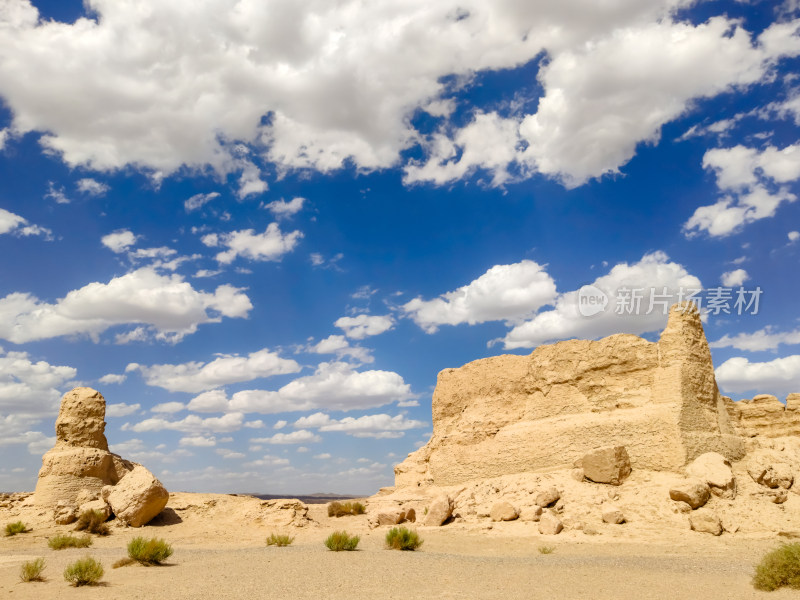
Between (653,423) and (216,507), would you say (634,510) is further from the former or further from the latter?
(216,507)

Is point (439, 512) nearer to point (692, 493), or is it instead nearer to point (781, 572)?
point (692, 493)

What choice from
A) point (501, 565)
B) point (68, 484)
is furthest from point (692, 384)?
point (68, 484)

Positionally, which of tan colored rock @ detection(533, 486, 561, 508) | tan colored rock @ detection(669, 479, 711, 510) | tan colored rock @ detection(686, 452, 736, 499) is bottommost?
tan colored rock @ detection(533, 486, 561, 508)

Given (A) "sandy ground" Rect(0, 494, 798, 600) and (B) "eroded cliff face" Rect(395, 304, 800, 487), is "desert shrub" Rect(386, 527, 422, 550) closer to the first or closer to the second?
(A) "sandy ground" Rect(0, 494, 798, 600)

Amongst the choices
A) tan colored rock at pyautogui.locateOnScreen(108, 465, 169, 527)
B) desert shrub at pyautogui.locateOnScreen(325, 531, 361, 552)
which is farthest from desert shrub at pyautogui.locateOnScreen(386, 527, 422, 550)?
tan colored rock at pyautogui.locateOnScreen(108, 465, 169, 527)

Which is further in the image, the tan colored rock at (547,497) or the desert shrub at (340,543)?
the tan colored rock at (547,497)

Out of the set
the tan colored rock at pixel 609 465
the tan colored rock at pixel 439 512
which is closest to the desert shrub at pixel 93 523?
the tan colored rock at pixel 439 512

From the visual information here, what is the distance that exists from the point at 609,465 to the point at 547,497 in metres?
→ 2.16

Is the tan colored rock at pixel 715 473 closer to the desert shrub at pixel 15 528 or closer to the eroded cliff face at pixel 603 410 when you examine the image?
the eroded cliff face at pixel 603 410

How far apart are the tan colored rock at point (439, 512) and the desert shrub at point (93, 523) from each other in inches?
408

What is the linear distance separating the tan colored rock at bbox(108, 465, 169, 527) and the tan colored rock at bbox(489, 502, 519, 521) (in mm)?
11496

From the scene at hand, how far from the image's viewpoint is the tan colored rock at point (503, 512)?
1738 centimetres

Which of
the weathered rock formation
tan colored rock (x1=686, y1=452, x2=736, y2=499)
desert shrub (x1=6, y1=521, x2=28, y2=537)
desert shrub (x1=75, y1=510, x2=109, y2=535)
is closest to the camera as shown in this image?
tan colored rock (x1=686, y1=452, x2=736, y2=499)

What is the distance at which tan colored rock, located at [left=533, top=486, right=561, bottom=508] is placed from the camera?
17.3 metres
